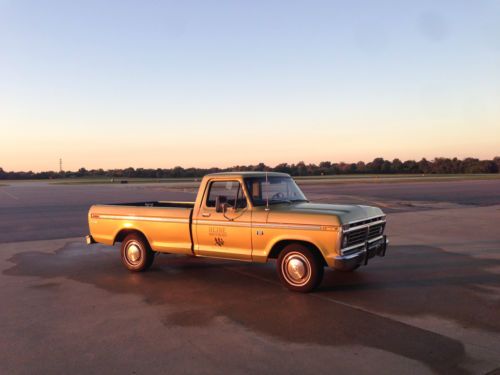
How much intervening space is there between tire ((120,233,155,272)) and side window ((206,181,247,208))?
171 centimetres

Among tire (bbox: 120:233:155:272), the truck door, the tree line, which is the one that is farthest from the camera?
the tree line

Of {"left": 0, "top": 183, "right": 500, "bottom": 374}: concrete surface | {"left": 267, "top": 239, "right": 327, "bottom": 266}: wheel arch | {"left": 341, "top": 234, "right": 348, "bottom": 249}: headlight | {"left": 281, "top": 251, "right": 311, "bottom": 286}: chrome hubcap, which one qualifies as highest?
{"left": 341, "top": 234, "right": 348, "bottom": 249}: headlight

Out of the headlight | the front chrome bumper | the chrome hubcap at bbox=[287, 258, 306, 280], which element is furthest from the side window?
the front chrome bumper

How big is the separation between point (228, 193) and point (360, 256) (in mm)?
2541

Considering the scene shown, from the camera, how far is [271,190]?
7953 mm

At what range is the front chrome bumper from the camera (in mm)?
6602

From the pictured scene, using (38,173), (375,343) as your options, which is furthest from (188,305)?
(38,173)

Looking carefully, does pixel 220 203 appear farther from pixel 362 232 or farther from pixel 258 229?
pixel 362 232

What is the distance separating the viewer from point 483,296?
671cm

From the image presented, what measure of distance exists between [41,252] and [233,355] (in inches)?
305

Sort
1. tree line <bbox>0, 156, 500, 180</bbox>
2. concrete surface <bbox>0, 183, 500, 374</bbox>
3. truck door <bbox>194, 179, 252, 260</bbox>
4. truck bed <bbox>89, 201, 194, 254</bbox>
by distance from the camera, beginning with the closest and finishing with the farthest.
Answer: concrete surface <bbox>0, 183, 500, 374</bbox> → truck door <bbox>194, 179, 252, 260</bbox> → truck bed <bbox>89, 201, 194, 254</bbox> → tree line <bbox>0, 156, 500, 180</bbox>

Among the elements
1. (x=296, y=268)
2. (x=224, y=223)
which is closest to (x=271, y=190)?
(x=224, y=223)

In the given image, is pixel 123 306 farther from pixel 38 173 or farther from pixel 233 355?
pixel 38 173

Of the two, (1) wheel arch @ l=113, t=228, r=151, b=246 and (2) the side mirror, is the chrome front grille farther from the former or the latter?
(1) wheel arch @ l=113, t=228, r=151, b=246
